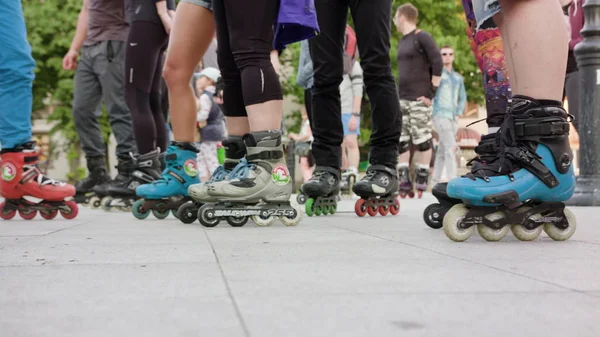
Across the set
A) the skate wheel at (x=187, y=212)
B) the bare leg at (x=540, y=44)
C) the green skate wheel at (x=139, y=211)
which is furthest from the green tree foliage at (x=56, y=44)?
the bare leg at (x=540, y=44)

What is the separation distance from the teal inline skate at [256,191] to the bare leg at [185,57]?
2.79 ft

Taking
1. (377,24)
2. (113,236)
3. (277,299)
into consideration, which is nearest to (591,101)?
(377,24)

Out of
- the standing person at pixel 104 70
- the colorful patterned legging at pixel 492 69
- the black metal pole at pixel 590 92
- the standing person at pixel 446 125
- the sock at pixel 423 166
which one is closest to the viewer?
the colorful patterned legging at pixel 492 69

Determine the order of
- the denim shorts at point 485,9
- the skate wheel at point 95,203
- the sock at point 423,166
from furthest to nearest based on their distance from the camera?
the sock at point 423,166, the skate wheel at point 95,203, the denim shorts at point 485,9

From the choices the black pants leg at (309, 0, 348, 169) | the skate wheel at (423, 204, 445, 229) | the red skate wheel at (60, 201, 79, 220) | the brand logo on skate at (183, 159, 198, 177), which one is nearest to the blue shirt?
the black pants leg at (309, 0, 348, 169)

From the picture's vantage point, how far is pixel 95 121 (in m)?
7.60

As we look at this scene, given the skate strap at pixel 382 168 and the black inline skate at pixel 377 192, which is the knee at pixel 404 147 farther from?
the skate strap at pixel 382 168

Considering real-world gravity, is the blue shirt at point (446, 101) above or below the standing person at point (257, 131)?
above

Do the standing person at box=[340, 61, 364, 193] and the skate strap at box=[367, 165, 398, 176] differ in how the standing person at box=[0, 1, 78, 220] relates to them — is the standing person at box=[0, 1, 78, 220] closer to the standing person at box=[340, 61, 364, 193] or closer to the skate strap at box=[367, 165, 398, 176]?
the skate strap at box=[367, 165, 398, 176]

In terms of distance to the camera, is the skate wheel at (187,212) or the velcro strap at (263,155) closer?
the velcro strap at (263,155)

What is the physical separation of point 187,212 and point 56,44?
21105 millimetres

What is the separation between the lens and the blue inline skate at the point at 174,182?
4.91 meters

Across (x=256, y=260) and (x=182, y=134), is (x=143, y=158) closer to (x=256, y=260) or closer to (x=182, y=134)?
(x=182, y=134)

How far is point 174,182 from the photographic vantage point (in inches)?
194
